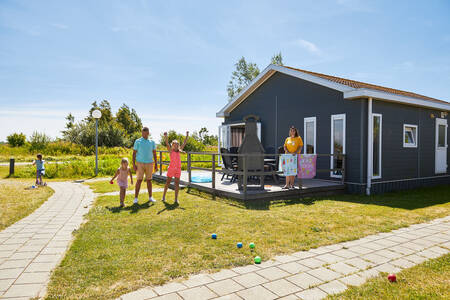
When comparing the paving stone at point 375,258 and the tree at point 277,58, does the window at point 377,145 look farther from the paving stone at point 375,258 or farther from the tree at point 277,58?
the tree at point 277,58

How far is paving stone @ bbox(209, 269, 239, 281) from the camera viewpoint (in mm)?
2758

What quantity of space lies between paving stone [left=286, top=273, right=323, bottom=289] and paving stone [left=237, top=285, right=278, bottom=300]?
0.34 m

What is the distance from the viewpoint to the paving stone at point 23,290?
2.39 metres

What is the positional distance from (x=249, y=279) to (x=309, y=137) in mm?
7611

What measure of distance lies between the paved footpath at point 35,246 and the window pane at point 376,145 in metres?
7.86

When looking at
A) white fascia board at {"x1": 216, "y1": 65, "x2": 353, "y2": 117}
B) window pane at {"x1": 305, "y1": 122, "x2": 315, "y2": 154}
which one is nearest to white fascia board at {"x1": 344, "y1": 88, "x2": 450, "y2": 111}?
white fascia board at {"x1": 216, "y1": 65, "x2": 353, "y2": 117}

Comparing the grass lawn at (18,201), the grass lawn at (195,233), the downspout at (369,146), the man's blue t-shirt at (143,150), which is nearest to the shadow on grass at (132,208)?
the grass lawn at (195,233)

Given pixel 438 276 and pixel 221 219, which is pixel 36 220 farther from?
pixel 438 276

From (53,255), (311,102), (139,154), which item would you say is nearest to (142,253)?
(53,255)

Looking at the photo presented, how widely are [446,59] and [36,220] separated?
2125cm

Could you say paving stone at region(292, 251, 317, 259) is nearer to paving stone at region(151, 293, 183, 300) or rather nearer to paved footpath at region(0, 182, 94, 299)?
paving stone at region(151, 293, 183, 300)

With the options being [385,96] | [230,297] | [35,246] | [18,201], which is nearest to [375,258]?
[230,297]

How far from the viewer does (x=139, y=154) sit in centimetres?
649

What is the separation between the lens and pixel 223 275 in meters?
2.80
